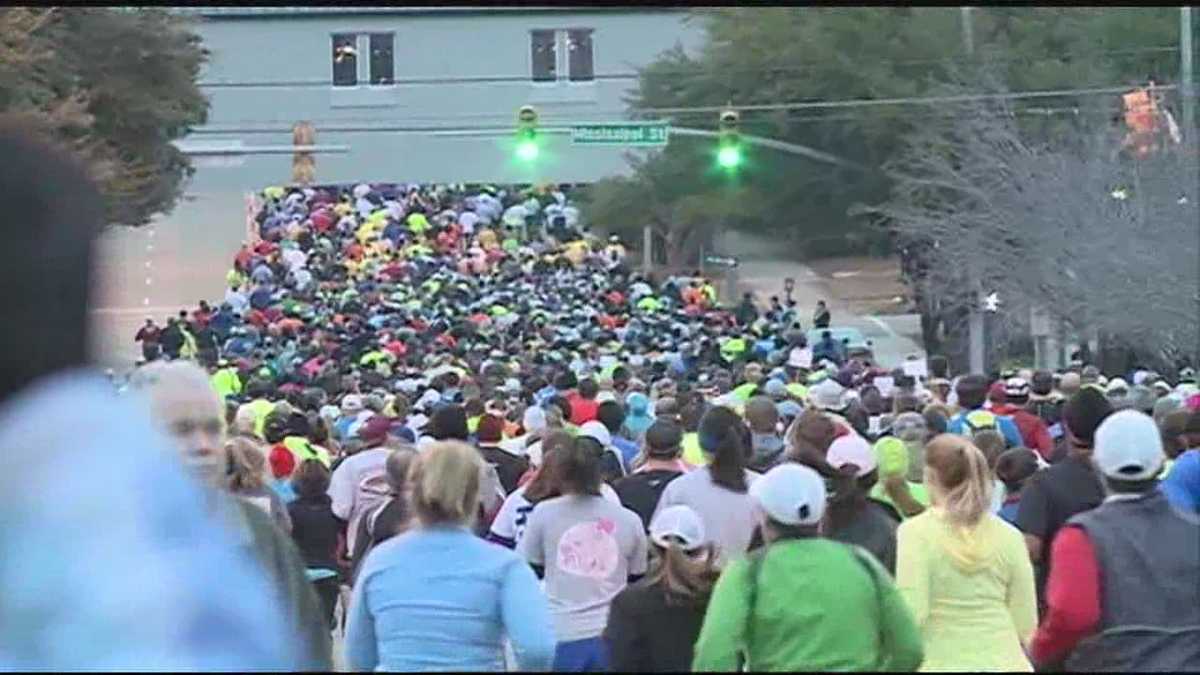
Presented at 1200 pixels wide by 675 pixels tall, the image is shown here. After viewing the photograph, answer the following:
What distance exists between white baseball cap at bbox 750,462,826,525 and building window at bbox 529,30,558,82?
183 ft

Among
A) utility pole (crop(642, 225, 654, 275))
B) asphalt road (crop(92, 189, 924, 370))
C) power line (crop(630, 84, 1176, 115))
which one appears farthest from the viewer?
utility pole (crop(642, 225, 654, 275))

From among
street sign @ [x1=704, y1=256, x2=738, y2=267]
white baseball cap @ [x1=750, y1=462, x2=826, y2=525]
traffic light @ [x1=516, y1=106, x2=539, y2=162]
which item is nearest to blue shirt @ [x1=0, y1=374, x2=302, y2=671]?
white baseball cap @ [x1=750, y1=462, x2=826, y2=525]

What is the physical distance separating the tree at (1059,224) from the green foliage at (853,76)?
3.70 feet

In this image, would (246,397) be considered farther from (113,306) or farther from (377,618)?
(113,306)

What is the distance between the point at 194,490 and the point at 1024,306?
3684 cm

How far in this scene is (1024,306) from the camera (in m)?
37.9

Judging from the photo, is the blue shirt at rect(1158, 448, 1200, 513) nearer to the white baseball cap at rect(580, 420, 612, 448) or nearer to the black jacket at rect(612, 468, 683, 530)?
the black jacket at rect(612, 468, 683, 530)

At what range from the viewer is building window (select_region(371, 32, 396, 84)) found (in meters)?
61.2

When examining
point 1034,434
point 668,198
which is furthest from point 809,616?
point 668,198

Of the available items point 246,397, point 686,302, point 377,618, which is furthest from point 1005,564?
point 686,302

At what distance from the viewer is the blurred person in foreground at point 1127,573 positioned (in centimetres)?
612

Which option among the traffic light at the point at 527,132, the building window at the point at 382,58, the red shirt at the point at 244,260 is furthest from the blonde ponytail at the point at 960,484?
the building window at the point at 382,58

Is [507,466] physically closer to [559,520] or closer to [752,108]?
[559,520]

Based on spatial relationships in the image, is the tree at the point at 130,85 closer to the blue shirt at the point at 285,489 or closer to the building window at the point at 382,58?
the blue shirt at the point at 285,489
